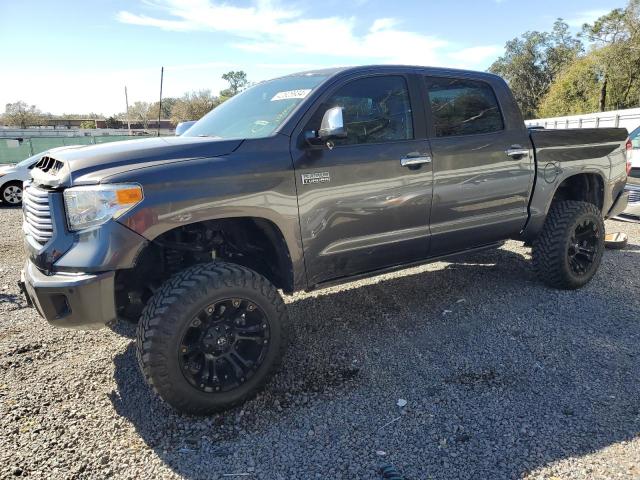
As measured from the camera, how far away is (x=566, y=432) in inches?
102

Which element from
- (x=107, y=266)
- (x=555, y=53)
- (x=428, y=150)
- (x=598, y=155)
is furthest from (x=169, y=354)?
(x=555, y=53)

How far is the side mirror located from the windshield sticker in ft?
1.30

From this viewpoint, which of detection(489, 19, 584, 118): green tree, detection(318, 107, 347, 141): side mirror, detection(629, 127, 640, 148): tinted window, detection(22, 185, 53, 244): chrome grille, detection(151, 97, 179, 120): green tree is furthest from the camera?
detection(151, 97, 179, 120): green tree

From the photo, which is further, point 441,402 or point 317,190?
point 317,190

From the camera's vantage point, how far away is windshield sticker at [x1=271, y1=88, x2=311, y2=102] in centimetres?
329

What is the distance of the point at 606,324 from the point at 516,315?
68cm

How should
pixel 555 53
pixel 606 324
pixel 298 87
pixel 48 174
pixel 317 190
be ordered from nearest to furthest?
1. pixel 48 174
2. pixel 317 190
3. pixel 298 87
4. pixel 606 324
5. pixel 555 53

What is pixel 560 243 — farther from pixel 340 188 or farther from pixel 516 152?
pixel 340 188

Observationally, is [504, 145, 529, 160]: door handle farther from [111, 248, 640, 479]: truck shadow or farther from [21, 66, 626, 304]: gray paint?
[111, 248, 640, 479]: truck shadow

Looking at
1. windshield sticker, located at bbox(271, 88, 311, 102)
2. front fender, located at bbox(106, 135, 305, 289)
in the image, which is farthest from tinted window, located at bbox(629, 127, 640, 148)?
front fender, located at bbox(106, 135, 305, 289)

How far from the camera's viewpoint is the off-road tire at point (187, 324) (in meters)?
2.57

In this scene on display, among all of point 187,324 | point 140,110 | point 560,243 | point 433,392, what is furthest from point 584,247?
→ point 140,110

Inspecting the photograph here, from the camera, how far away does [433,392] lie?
299 centimetres

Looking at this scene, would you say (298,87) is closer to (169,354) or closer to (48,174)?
(48,174)
